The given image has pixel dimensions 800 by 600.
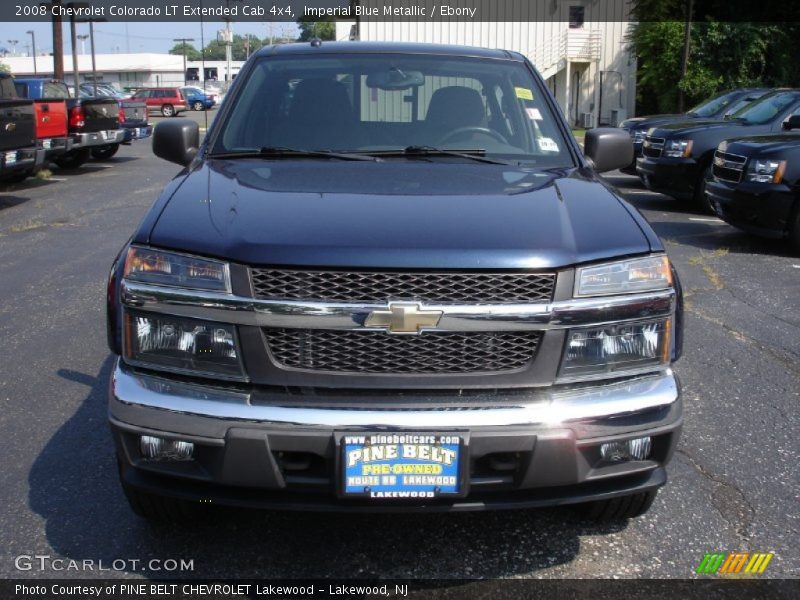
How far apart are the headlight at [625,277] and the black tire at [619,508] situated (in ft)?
2.64

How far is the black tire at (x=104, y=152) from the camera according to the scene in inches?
740

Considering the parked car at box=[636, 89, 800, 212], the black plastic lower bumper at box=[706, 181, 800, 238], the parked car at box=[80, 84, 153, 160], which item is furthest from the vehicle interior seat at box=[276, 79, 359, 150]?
the parked car at box=[80, 84, 153, 160]

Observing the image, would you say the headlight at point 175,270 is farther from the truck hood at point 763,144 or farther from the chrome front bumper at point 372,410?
the truck hood at point 763,144

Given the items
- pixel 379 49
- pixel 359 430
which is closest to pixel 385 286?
pixel 359 430

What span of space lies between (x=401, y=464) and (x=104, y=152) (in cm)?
1797

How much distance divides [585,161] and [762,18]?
34931mm

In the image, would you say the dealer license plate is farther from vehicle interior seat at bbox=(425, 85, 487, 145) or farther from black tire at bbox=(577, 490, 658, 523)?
vehicle interior seat at bbox=(425, 85, 487, 145)

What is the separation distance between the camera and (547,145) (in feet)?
12.9

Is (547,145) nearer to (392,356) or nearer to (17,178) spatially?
(392,356)

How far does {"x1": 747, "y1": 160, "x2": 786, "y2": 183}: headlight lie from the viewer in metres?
8.55

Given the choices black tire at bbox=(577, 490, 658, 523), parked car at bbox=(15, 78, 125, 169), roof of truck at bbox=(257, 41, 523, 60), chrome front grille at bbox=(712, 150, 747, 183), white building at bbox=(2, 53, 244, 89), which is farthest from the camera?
white building at bbox=(2, 53, 244, 89)

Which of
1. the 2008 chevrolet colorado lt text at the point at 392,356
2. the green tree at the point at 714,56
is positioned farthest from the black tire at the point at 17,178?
the green tree at the point at 714,56

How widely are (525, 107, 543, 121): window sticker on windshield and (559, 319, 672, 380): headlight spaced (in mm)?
1593

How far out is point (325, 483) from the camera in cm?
257
